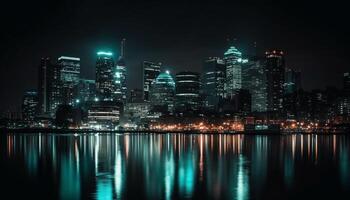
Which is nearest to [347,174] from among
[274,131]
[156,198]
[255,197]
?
[255,197]

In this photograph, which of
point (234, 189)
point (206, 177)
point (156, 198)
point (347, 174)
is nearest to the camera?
point (156, 198)

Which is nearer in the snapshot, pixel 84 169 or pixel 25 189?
pixel 25 189

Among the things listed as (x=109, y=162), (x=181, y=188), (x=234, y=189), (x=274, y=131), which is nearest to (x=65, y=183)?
(x=181, y=188)

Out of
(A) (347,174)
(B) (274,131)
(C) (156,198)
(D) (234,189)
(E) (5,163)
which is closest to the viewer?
(C) (156,198)

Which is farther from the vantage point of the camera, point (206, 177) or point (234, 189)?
point (206, 177)

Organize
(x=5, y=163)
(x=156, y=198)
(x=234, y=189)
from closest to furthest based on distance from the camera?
(x=156, y=198) < (x=234, y=189) < (x=5, y=163)

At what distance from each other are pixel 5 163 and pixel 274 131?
450 feet

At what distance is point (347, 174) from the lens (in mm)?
31891

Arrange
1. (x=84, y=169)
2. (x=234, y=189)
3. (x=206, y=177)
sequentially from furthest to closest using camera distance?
(x=84, y=169), (x=206, y=177), (x=234, y=189)

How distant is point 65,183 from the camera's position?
27109 millimetres

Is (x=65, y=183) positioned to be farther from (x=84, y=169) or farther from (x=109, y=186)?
(x=84, y=169)

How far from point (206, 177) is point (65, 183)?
8532 millimetres

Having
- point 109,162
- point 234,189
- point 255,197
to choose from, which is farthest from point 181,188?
point 109,162

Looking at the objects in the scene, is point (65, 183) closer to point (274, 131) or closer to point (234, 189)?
point (234, 189)
